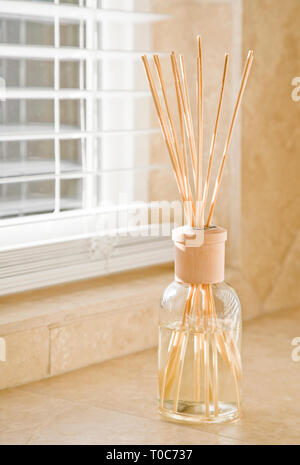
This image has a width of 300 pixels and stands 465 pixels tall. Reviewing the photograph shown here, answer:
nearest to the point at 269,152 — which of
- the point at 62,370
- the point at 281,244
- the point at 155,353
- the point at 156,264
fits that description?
the point at 281,244

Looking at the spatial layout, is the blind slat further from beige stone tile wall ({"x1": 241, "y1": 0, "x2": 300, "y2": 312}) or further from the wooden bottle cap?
the wooden bottle cap

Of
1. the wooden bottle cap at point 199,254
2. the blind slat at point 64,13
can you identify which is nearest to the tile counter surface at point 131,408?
the wooden bottle cap at point 199,254

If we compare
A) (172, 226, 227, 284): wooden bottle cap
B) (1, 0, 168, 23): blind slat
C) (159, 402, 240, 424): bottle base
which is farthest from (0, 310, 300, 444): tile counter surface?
(1, 0, 168, 23): blind slat

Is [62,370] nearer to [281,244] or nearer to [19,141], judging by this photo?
[19,141]

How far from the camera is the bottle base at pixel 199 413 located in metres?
1.24

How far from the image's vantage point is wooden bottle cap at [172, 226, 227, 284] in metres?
1.21

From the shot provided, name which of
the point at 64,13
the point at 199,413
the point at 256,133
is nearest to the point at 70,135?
the point at 64,13

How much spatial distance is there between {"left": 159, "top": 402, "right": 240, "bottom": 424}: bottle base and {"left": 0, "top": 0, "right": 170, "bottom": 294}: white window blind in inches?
17.1

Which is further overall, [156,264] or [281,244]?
[281,244]

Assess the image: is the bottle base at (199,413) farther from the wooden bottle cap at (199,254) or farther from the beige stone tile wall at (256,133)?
the beige stone tile wall at (256,133)

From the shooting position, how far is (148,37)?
5.92 feet

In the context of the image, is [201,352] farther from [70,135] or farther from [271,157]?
[271,157]
